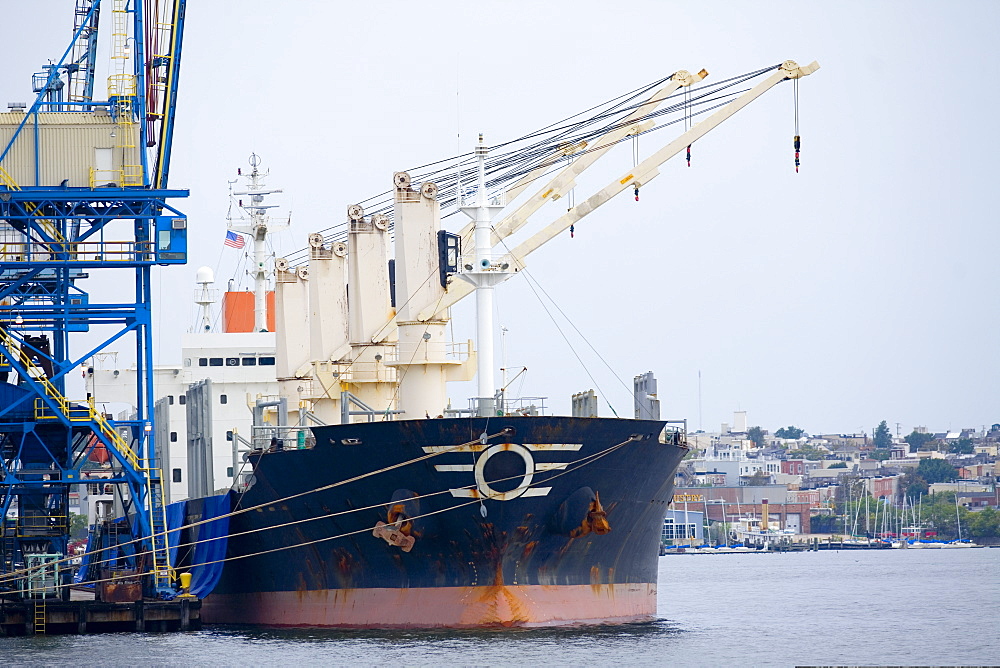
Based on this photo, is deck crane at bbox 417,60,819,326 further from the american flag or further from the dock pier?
the american flag

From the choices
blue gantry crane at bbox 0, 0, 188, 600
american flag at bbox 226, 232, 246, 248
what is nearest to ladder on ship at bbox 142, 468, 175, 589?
blue gantry crane at bbox 0, 0, 188, 600

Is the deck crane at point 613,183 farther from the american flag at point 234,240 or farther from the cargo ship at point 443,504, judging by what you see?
the american flag at point 234,240

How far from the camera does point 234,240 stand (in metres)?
46.8

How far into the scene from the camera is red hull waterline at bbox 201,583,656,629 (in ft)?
87.5

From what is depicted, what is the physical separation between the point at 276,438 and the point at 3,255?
699 cm

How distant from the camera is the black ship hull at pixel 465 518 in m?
26.4

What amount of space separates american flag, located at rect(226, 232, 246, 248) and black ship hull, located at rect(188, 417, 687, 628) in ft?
58.9

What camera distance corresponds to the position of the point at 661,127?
32.2m

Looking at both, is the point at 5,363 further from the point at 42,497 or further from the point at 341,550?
the point at 341,550

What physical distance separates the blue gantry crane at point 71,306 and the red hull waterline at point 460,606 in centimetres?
319

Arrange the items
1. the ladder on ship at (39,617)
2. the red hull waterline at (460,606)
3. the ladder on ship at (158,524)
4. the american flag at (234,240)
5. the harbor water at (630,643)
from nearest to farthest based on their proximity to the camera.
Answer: the harbor water at (630,643), the red hull waterline at (460,606), the ladder on ship at (39,617), the ladder on ship at (158,524), the american flag at (234,240)

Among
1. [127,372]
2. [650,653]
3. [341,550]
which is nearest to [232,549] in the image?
[341,550]

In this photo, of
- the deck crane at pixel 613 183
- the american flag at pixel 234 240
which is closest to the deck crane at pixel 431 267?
the deck crane at pixel 613 183

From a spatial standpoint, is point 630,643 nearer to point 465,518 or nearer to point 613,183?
point 465,518
